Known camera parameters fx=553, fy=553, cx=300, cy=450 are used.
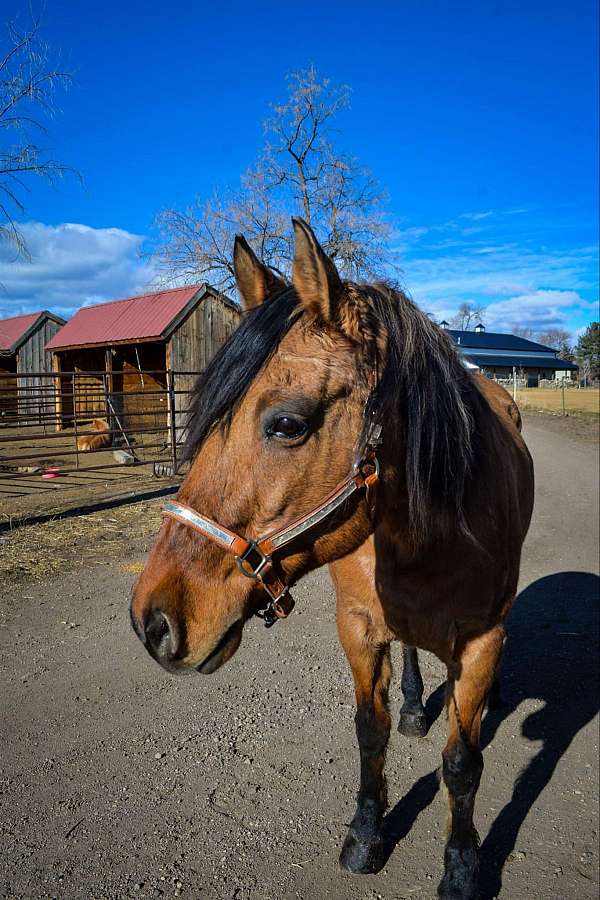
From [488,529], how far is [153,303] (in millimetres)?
18586

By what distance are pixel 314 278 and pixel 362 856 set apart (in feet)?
7.75

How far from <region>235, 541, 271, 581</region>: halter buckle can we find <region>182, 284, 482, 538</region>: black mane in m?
0.34

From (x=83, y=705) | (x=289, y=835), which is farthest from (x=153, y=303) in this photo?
(x=289, y=835)

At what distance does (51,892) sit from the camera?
84.5 inches

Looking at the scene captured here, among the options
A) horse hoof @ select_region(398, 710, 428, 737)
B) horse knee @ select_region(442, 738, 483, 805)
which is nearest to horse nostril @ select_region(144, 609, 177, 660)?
horse knee @ select_region(442, 738, 483, 805)

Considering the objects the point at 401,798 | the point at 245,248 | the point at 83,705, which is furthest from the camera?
the point at 83,705

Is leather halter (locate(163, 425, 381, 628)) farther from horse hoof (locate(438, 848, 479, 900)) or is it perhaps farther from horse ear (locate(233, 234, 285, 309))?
horse hoof (locate(438, 848, 479, 900))

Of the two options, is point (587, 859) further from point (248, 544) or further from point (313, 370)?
point (313, 370)

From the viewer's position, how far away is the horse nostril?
1470 mm

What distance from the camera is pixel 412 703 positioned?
335 centimetres

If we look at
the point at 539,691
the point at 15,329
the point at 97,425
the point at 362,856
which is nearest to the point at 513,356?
the point at 15,329

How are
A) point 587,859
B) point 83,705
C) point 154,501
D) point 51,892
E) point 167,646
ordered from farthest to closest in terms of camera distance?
point 154,501 → point 83,705 → point 587,859 → point 51,892 → point 167,646

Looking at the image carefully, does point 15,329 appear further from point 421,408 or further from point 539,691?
point 421,408

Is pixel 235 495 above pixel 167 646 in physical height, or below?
above
